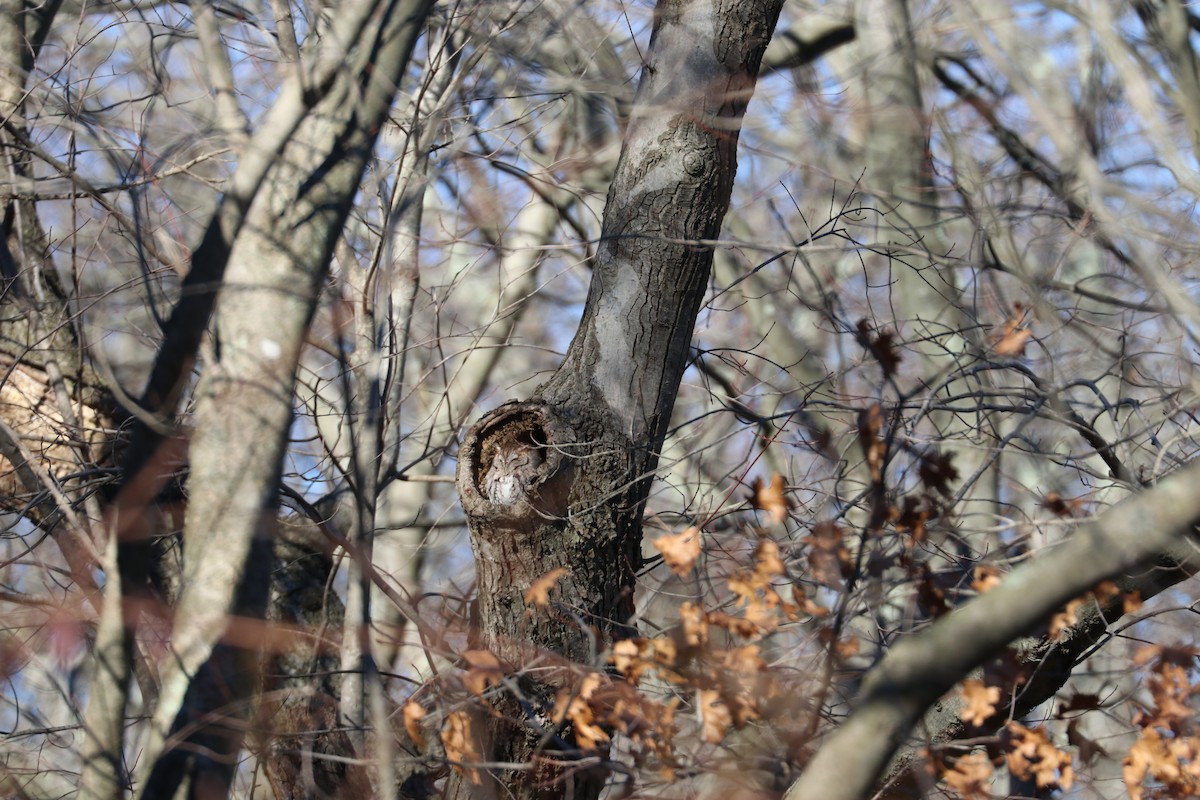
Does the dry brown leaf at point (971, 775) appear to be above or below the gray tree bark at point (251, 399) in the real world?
below

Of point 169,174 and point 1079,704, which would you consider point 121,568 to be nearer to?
point 169,174

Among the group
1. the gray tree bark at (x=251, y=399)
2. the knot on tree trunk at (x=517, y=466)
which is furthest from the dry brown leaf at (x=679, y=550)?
the gray tree bark at (x=251, y=399)

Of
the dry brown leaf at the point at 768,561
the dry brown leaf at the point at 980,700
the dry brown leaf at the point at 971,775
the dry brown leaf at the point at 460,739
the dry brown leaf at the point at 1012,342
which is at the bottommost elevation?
the dry brown leaf at the point at 971,775

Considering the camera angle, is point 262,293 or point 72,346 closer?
point 262,293

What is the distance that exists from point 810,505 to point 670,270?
38.3 inches

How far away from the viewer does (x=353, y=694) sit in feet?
10.5

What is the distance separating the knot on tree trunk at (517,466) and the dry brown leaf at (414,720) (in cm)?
54

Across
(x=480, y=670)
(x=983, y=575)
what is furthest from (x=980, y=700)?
(x=480, y=670)

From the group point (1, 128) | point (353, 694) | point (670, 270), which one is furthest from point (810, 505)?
point (1, 128)

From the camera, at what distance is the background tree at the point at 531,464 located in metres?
2.49

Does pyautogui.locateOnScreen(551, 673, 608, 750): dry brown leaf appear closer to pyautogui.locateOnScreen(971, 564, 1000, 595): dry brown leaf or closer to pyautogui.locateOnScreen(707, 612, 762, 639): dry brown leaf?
pyautogui.locateOnScreen(707, 612, 762, 639): dry brown leaf

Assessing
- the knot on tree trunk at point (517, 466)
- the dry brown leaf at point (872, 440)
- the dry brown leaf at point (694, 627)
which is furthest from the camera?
the knot on tree trunk at point (517, 466)

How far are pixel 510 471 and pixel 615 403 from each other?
1.27ft

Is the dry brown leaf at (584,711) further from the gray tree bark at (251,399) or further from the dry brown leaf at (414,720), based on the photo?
the gray tree bark at (251,399)
